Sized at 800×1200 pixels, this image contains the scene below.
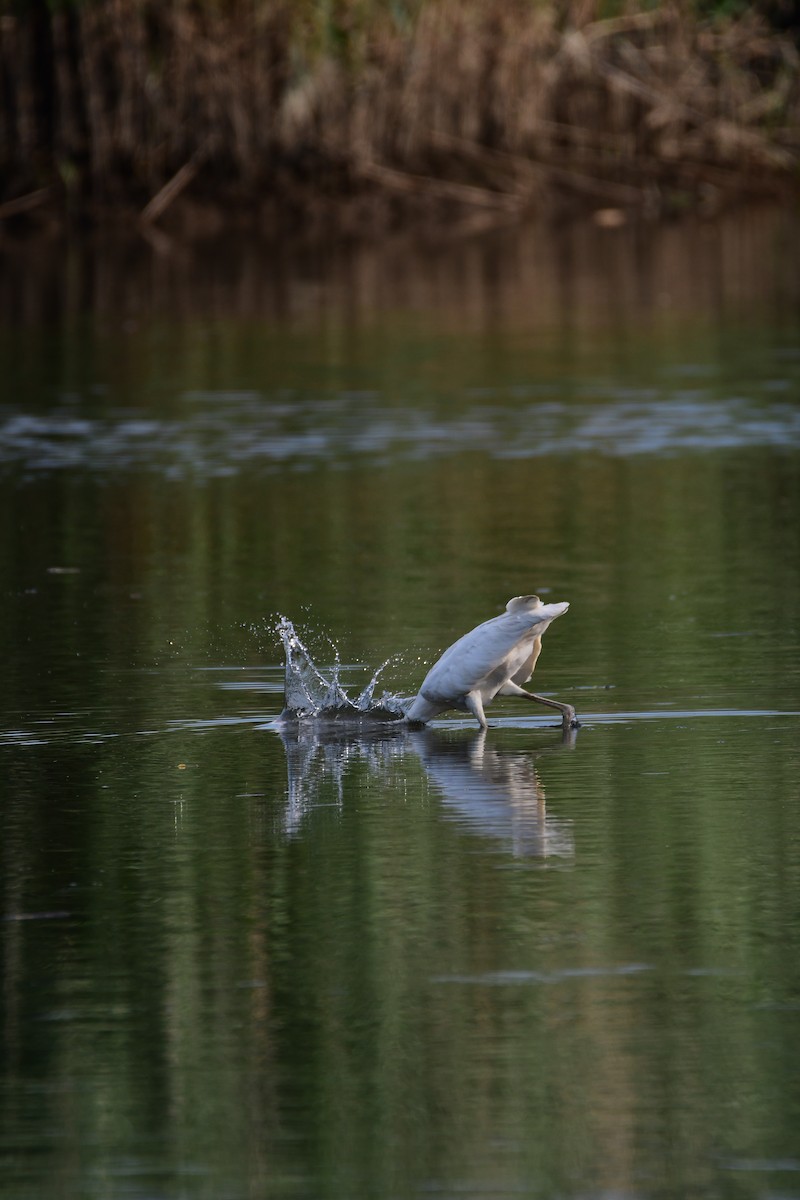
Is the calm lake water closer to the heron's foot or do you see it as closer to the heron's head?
the heron's foot

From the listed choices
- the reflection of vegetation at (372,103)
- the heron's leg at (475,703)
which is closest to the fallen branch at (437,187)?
the reflection of vegetation at (372,103)

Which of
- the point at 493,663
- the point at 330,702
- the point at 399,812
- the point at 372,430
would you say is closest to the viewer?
the point at 399,812

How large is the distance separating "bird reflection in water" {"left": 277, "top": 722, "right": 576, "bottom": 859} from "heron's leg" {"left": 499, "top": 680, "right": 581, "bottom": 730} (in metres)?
0.05

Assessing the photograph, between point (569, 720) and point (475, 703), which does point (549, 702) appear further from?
point (475, 703)

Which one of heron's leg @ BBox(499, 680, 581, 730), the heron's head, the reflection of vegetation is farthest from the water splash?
the reflection of vegetation

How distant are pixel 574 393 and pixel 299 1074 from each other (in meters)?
14.5

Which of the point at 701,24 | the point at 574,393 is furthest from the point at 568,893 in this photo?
the point at 701,24

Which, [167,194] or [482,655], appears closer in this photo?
[482,655]

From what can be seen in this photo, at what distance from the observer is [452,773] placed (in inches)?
340

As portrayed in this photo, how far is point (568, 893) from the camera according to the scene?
7.06 meters

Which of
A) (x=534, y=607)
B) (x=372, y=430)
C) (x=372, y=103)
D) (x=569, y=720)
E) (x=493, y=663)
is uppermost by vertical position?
(x=372, y=103)

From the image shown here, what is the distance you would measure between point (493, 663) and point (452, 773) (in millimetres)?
430

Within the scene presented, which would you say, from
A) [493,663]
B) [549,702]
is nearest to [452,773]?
[493,663]

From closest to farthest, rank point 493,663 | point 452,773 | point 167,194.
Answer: point 452,773 → point 493,663 → point 167,194
